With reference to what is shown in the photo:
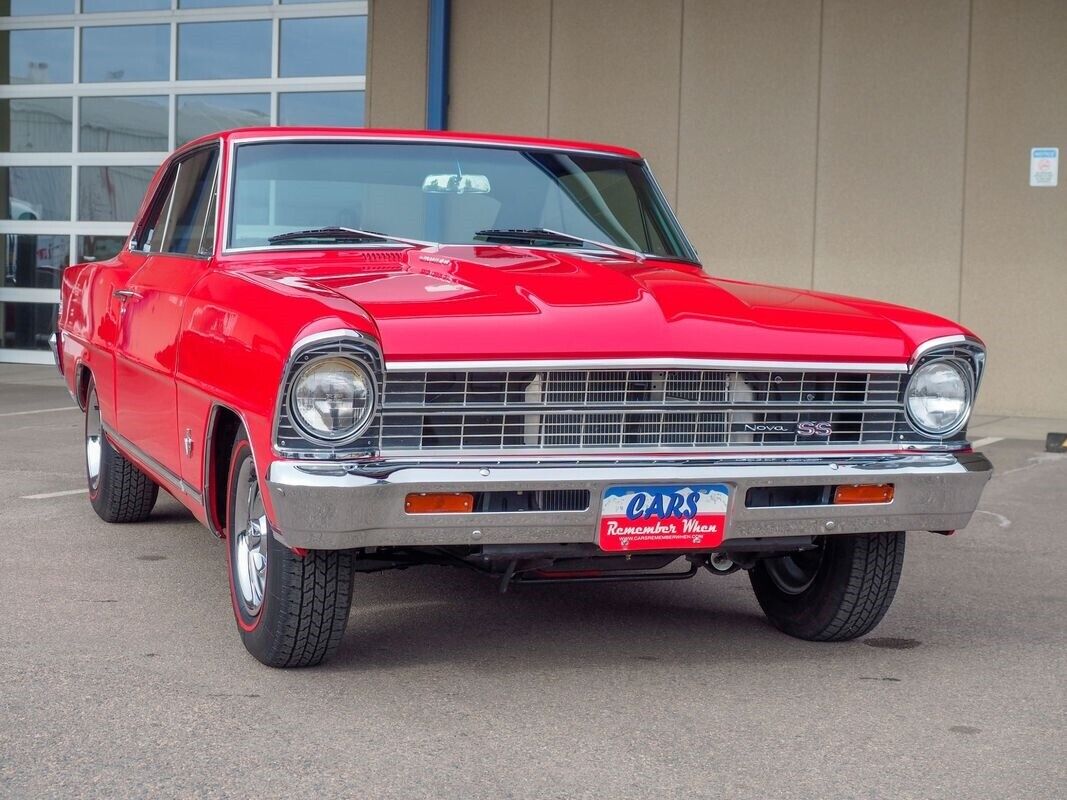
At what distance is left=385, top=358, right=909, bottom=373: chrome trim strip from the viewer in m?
3.42

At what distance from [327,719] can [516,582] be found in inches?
27.9

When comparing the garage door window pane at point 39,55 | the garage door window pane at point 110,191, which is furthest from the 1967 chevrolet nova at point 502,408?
the garage door window pane at point 39,55

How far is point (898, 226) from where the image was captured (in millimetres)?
12742

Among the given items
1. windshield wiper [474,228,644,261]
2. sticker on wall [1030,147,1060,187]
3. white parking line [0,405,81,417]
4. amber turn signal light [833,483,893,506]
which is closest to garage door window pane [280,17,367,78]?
white parking line [0,405,81,417]

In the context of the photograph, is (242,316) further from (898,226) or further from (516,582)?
(898,226)

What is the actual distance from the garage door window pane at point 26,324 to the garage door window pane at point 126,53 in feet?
8.73

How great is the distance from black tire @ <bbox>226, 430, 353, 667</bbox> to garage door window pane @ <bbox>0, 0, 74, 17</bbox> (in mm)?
13448

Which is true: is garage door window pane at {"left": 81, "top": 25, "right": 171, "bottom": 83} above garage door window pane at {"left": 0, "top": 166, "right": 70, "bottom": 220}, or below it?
above

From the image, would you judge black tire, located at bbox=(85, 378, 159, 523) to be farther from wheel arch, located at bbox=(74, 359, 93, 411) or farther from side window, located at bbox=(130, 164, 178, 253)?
side window, located at bbox=(130, 164, 178, 253)

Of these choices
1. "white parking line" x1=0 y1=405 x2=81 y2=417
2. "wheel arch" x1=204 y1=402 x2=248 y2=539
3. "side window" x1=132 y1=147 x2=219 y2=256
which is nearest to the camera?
"wheel arch" x1=204 y1=402 x2=248 y2=539

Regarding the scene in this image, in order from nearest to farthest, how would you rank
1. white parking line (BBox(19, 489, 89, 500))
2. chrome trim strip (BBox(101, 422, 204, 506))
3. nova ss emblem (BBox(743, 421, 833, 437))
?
nova ss emblem (BBox(743, 421, 833, 437))
chrome trim strip (BBox(101, 422, 204, 506))
white parking line (BBox(19, 489, 89, 500))

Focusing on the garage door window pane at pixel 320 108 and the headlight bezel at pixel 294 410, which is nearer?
the headlight bezel at pixel 294 410

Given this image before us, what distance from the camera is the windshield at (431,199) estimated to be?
4.61 metres

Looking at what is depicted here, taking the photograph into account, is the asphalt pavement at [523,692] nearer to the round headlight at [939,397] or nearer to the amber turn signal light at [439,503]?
the amber turn signal light at [439,503]
